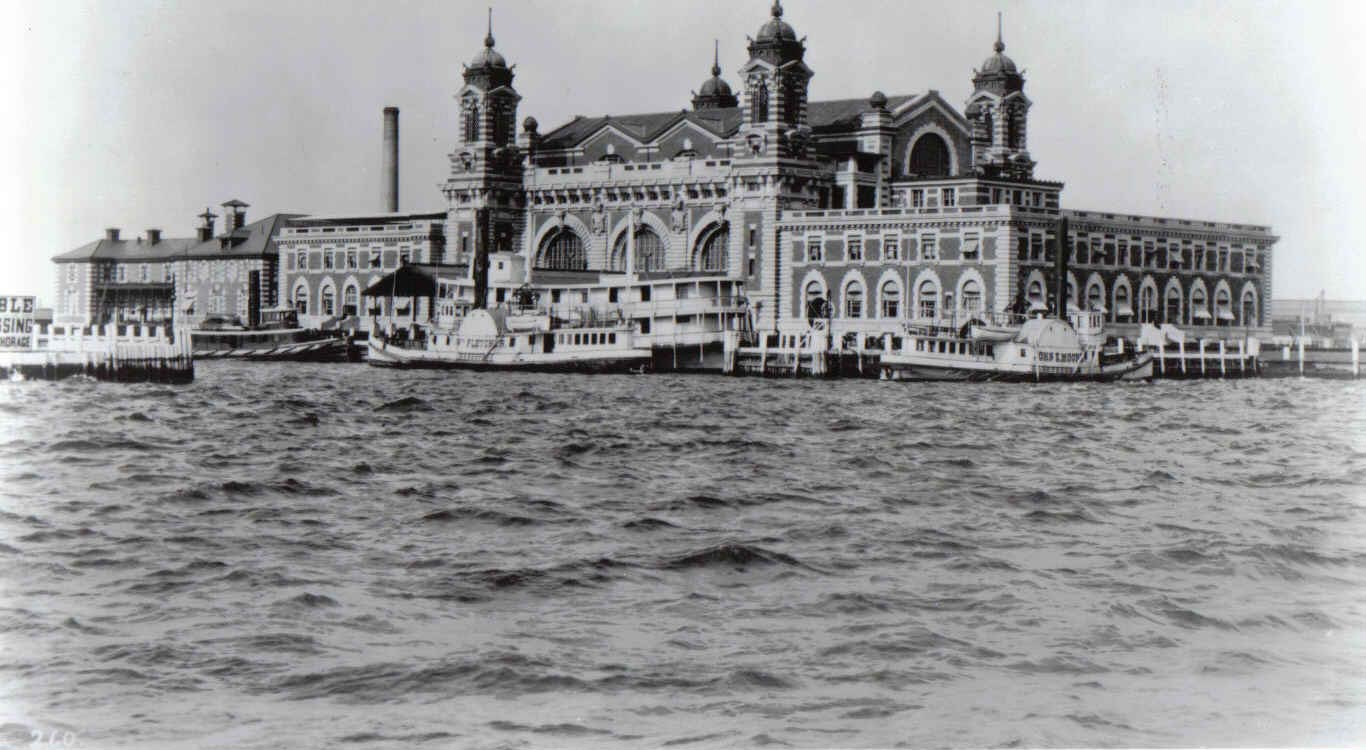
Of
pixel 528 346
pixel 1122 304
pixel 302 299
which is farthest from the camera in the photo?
pixel 302 299

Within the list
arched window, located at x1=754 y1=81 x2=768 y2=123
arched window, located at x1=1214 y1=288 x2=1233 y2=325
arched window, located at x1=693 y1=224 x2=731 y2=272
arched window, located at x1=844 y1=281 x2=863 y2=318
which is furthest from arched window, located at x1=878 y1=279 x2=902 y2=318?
arched window, located at x1=1214 y1=288 x2=1233 y2=325

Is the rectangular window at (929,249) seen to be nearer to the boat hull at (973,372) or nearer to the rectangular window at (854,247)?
the rectangular window at (854,247)

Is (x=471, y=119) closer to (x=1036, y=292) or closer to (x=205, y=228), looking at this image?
(x=205, y=228)

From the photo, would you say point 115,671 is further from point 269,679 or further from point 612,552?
point 612,552

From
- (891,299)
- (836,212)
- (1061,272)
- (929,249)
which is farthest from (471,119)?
(1061,272)

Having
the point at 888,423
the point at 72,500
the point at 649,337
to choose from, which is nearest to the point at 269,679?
the point at 72,500

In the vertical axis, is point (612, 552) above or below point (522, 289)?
below
